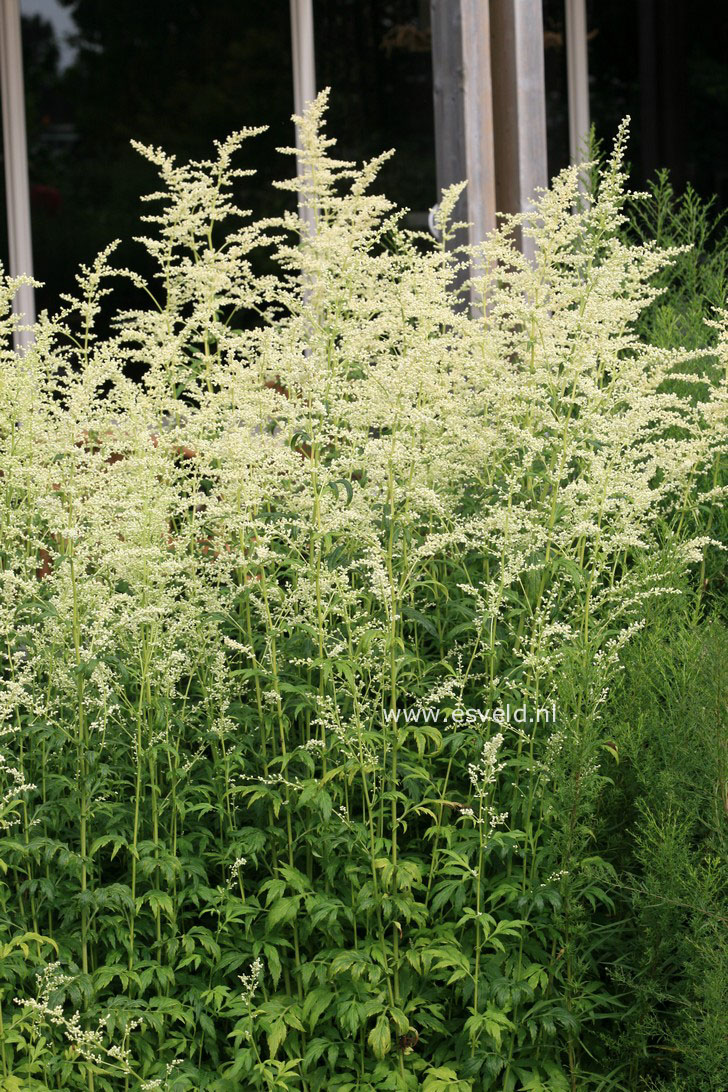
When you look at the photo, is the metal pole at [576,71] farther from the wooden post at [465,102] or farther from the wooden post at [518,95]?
the wooden post at [465,102]

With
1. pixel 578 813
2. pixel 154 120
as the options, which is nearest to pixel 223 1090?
pixel 578 813

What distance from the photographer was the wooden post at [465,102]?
6594mm

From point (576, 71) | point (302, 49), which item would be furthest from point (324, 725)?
point (576, 71)

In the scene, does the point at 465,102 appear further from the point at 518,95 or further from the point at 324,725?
the point at 324,725

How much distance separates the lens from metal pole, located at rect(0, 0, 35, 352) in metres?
7.64

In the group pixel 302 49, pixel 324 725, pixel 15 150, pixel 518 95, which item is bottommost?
pixel 324 725

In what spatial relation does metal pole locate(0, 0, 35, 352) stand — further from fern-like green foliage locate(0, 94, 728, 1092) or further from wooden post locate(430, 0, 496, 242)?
fern-like green foliage locate(0, 94, 728, 1092)

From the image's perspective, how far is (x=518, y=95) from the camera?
274 inches

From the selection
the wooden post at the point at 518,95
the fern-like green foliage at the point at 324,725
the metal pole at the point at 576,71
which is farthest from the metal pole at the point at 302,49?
the fern-like green foliage at the point at 324,725

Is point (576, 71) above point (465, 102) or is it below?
above

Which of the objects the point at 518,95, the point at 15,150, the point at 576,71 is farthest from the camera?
the point at 576,71

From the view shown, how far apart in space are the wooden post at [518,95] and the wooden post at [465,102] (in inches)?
10.2

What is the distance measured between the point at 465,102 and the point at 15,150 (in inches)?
106

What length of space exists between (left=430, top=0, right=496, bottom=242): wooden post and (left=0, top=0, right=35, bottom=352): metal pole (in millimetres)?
2495
